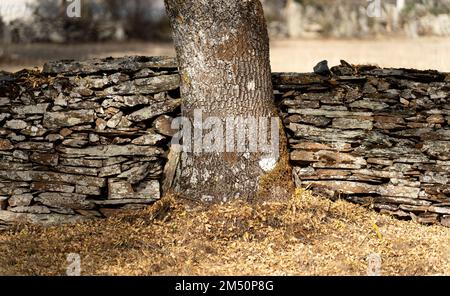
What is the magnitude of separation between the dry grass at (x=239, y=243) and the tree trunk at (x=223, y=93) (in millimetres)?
261

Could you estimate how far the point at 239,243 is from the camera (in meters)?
5.40

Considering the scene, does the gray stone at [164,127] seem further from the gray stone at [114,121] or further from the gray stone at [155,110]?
the gray stone at [114,121]

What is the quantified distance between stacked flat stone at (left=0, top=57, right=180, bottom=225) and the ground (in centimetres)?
820

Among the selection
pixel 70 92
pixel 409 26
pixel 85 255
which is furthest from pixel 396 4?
pixel 85 255

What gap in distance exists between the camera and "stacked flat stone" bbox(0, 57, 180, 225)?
20.9ft

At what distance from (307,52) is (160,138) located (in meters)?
11.0

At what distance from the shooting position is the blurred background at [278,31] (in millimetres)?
15781

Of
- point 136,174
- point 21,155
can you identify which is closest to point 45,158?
point 21,155

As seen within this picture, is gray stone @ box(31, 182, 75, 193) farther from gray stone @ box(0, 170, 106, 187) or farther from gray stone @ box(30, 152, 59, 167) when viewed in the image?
gray stone @ box(30, 152, 59, 167)

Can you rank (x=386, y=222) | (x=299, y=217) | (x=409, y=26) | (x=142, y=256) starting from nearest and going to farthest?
(x=142, y=256), (x=299, y=217), (x=386, y=222), (x=409, y=26)

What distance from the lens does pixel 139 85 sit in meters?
6.42

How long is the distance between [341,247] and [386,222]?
91 centimetres

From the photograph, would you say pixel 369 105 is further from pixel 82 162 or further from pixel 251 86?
pixel 82 162

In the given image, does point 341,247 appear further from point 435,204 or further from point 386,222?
point 435,204
